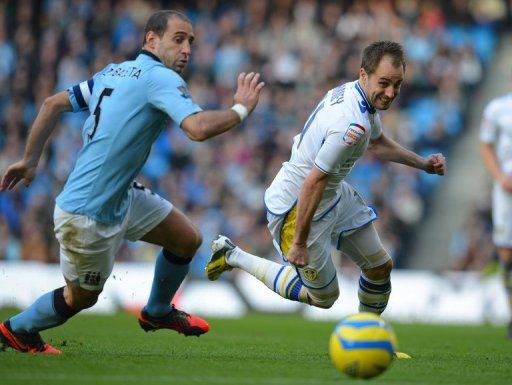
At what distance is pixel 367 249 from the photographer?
325 inches

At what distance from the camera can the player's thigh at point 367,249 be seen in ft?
27.1

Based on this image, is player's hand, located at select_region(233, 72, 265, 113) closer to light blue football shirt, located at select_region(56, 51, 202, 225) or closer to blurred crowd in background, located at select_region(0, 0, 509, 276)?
light blue football shirt, located at select_region(56, 51, 202, 225)

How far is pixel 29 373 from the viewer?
6355 millimetres

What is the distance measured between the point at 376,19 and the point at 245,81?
1592cm

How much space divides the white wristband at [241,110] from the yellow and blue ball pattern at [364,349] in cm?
153

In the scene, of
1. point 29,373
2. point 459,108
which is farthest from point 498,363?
point 459,108

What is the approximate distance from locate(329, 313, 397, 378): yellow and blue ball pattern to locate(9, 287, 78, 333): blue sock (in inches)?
84.3

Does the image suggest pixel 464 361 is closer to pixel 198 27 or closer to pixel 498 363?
pixel 498 363

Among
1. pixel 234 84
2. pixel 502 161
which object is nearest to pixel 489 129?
pixel 502 161

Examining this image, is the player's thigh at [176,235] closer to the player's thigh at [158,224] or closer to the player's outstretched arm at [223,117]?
the player's thigh at [158,224]

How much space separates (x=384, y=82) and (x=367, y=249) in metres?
1.46

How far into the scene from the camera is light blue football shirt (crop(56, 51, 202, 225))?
7.18 m

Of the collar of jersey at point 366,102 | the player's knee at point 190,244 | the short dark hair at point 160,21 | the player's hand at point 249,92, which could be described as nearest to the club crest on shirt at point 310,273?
the player's knee at point 190,244

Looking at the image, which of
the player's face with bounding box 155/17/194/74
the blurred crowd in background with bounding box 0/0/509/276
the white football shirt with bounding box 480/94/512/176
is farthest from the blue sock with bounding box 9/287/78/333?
the blurred crowd in background with bounding box 0/0/509/276
